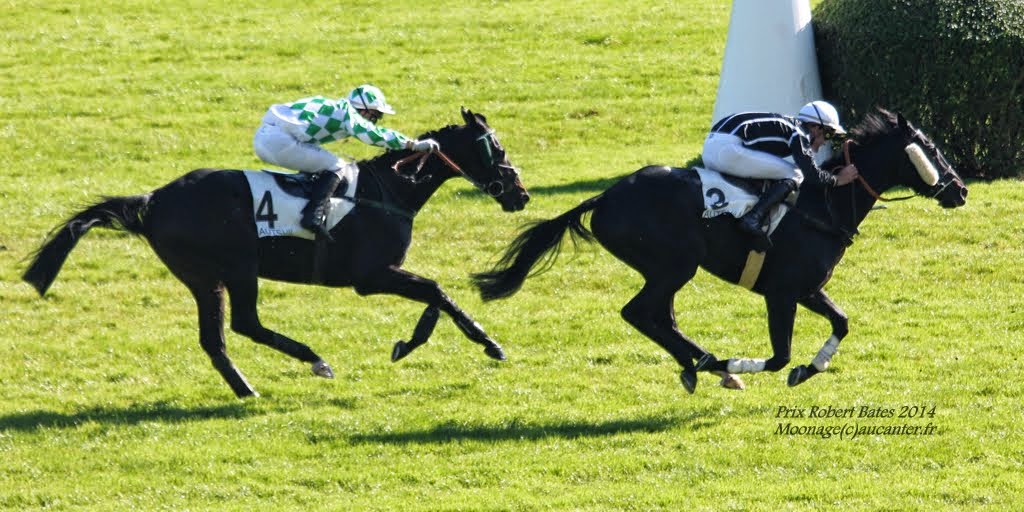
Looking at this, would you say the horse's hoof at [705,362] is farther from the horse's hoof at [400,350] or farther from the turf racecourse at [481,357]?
the horse's hoof at [400,350]

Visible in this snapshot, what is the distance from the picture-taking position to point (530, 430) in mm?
9672

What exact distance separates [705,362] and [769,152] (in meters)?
1.50

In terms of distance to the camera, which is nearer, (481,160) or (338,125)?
(338,125)

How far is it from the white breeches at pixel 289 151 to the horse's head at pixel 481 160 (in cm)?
96

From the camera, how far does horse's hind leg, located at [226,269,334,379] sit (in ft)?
33.8

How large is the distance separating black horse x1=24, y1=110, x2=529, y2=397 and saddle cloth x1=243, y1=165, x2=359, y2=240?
0.21 ft

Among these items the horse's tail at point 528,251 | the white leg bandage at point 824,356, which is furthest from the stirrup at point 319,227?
the white leg bandage at point 824,356

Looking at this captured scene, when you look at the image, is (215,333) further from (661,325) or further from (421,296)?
(661,325)

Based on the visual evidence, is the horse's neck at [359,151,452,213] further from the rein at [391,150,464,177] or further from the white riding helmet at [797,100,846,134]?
the white riding helmet at [797,100,846,134]

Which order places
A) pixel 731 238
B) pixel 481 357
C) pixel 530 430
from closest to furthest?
pixel 530 430 → pixel 731 238 → pixel 481 357

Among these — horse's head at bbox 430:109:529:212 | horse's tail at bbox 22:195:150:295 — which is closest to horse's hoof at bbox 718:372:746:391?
horse's head at bbox 430:109:529:212

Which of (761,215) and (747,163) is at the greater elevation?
(747,163)

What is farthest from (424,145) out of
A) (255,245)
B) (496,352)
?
(496,352)

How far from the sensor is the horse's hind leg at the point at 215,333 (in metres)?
10.4
